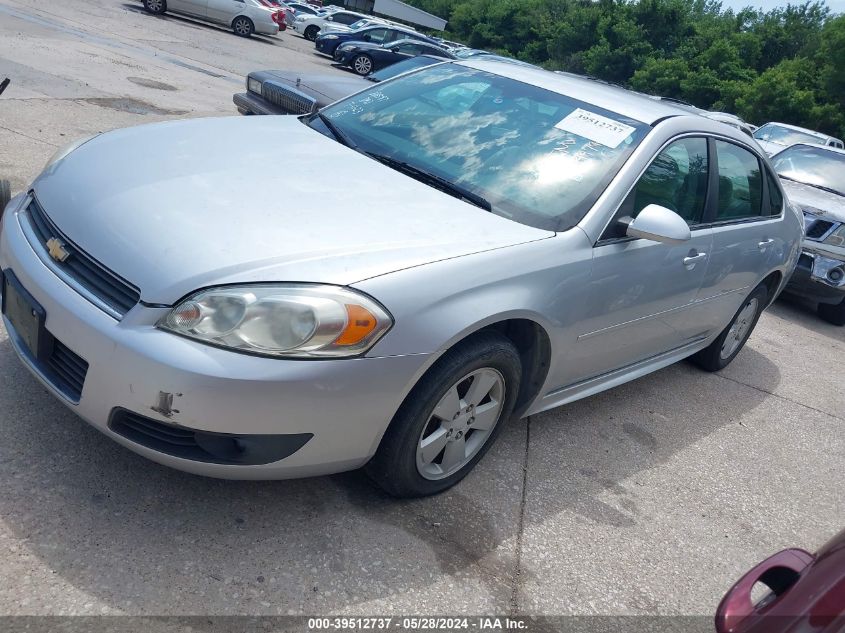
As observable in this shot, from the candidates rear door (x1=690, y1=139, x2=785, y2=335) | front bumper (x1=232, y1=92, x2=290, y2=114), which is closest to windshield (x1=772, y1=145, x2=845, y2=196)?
rear door (x1=690, y1=139, x2=785, y2=335)

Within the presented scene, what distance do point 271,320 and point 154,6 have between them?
2355 centimetres

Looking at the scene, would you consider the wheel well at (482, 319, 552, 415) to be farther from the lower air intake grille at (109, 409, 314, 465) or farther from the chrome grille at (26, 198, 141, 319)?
the chrome grille at (26, 198, 141, 319)

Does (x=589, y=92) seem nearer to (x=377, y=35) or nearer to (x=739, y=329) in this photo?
(x=739, y=329)

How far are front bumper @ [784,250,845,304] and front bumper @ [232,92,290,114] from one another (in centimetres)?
517

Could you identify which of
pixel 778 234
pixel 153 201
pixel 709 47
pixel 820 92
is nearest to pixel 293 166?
pixel 153 201

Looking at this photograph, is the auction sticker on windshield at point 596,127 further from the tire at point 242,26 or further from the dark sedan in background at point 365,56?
the tire at point 242,26

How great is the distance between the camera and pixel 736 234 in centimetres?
453

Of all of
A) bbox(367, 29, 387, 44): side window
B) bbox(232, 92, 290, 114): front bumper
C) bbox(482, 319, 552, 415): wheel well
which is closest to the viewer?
bbox(482, 319, 552, 415): wheel well

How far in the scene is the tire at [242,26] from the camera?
24750 millimetres

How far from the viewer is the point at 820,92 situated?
3812 centimetres

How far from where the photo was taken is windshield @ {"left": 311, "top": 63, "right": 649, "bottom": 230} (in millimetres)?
3475

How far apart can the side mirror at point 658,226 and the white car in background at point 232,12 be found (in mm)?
23018

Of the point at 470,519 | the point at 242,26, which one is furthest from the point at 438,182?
the point at 242,26

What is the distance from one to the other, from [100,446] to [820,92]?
4212 centimetres
